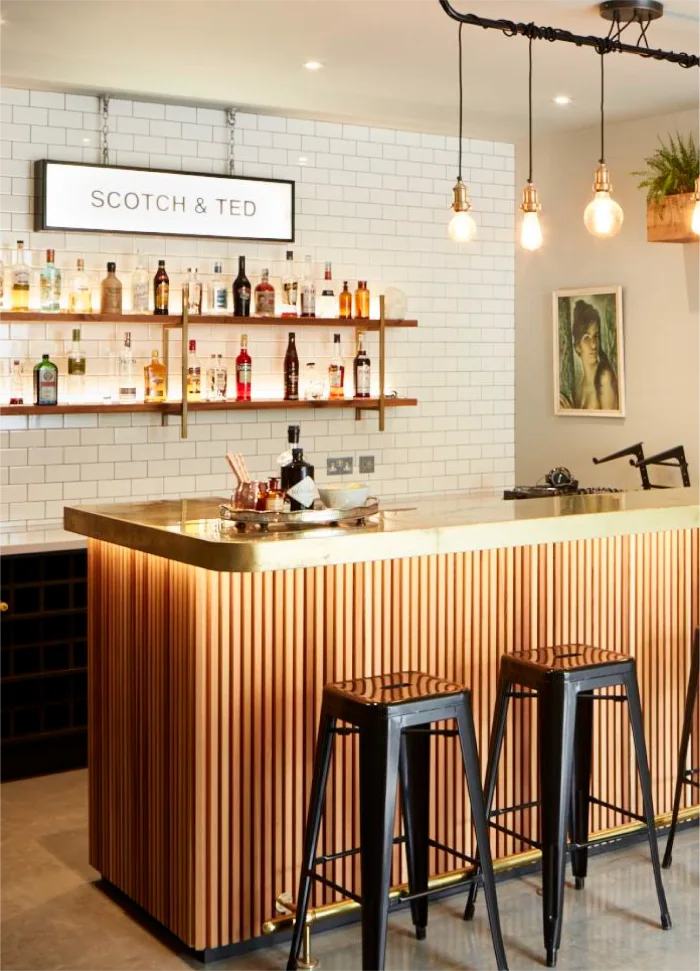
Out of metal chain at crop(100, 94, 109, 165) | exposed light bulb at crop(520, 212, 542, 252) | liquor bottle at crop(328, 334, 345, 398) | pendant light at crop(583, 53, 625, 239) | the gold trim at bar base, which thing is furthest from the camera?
liquor bottle at crop(328, 334, 345, 398)

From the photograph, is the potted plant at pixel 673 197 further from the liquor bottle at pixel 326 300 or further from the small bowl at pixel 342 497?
the small bowl at pixel 342 497

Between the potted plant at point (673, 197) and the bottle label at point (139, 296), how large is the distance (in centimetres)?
245

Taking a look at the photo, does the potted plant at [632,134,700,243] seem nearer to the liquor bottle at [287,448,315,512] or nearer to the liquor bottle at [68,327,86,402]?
Result: the liquor bottle at [68,327,86,402]

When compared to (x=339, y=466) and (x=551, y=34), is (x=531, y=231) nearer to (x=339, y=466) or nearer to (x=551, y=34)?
(x=551, y=34)

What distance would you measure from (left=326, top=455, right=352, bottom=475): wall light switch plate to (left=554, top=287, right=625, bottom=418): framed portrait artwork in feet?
4.23

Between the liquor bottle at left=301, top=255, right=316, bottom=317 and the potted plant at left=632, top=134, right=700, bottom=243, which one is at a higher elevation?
the potted plant at left=632, top=134, right=700, bottom=243

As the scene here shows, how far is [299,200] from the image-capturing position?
641 centimetres

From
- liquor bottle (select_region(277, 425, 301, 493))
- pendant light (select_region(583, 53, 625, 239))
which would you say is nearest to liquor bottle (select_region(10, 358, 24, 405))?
liquor bottle (select_region(277, 425, 301, 493))

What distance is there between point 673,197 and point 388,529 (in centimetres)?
309

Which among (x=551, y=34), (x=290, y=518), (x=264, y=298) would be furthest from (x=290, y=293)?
(x=290, y=518)

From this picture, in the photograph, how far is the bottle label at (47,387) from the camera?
5637mm

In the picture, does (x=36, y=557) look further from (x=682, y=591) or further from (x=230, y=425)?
(x=682, y=591)

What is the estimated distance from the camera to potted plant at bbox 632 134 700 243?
5.77 meters

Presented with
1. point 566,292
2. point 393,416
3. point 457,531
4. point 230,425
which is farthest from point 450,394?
point 457,531
